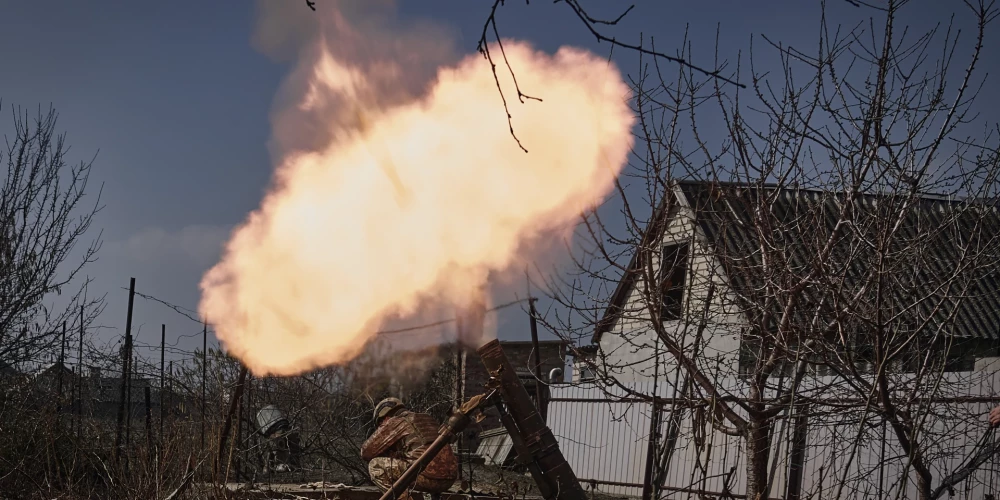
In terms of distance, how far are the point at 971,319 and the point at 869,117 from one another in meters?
10.3

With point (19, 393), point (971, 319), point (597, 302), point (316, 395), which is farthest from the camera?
point (971, 319)

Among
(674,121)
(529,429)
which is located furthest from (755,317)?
(529,429)

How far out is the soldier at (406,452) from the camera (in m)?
8.34

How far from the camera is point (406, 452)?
8.59 metres

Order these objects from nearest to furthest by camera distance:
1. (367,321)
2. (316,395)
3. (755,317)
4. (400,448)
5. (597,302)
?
(755,317), (597,302), (400,448), (367,321), (316,395)

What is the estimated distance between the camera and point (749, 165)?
22.1 ft

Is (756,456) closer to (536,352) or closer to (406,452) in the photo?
(406,452)

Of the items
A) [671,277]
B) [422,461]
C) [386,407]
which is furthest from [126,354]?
[671,277]

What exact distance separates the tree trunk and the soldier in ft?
9.32

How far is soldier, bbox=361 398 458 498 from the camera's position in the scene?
8.34 m

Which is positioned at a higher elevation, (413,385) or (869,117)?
(869,117)

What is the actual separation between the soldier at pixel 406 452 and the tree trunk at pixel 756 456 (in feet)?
9.32

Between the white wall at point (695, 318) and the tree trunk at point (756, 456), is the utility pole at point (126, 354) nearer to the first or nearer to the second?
the white wall at point (695, 318)

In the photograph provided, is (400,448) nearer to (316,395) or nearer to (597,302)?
(597,302)
